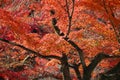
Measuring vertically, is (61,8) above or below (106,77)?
above

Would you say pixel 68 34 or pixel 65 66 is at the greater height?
pixel 68 34

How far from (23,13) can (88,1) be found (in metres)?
4.37

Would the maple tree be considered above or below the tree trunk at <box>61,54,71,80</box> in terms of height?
above

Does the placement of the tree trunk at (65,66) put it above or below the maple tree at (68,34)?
below

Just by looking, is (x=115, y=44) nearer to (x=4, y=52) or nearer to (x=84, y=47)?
(x=84, y=47)

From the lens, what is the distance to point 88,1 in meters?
9.92

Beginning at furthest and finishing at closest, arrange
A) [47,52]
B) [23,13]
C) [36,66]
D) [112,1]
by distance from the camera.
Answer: [36,66], [23,13], [47,52], [112,1]

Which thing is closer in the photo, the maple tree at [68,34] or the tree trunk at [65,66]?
the maple tree at [68,34]

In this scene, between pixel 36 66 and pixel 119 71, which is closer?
pixel 119 71

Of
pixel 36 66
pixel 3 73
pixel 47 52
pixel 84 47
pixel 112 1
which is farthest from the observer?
pixel 36 66

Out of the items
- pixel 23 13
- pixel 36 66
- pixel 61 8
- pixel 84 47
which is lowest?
pixel 36 66

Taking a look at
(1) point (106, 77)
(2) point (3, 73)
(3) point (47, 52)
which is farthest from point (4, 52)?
(1) point (106, 77)

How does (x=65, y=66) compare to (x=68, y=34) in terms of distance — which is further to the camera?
(x=65, y=66)

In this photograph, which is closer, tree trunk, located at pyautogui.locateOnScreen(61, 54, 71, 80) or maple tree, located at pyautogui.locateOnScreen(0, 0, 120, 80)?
maple tree, located at pyautogui.locateOnScreen(0, 0, 120, 80)
